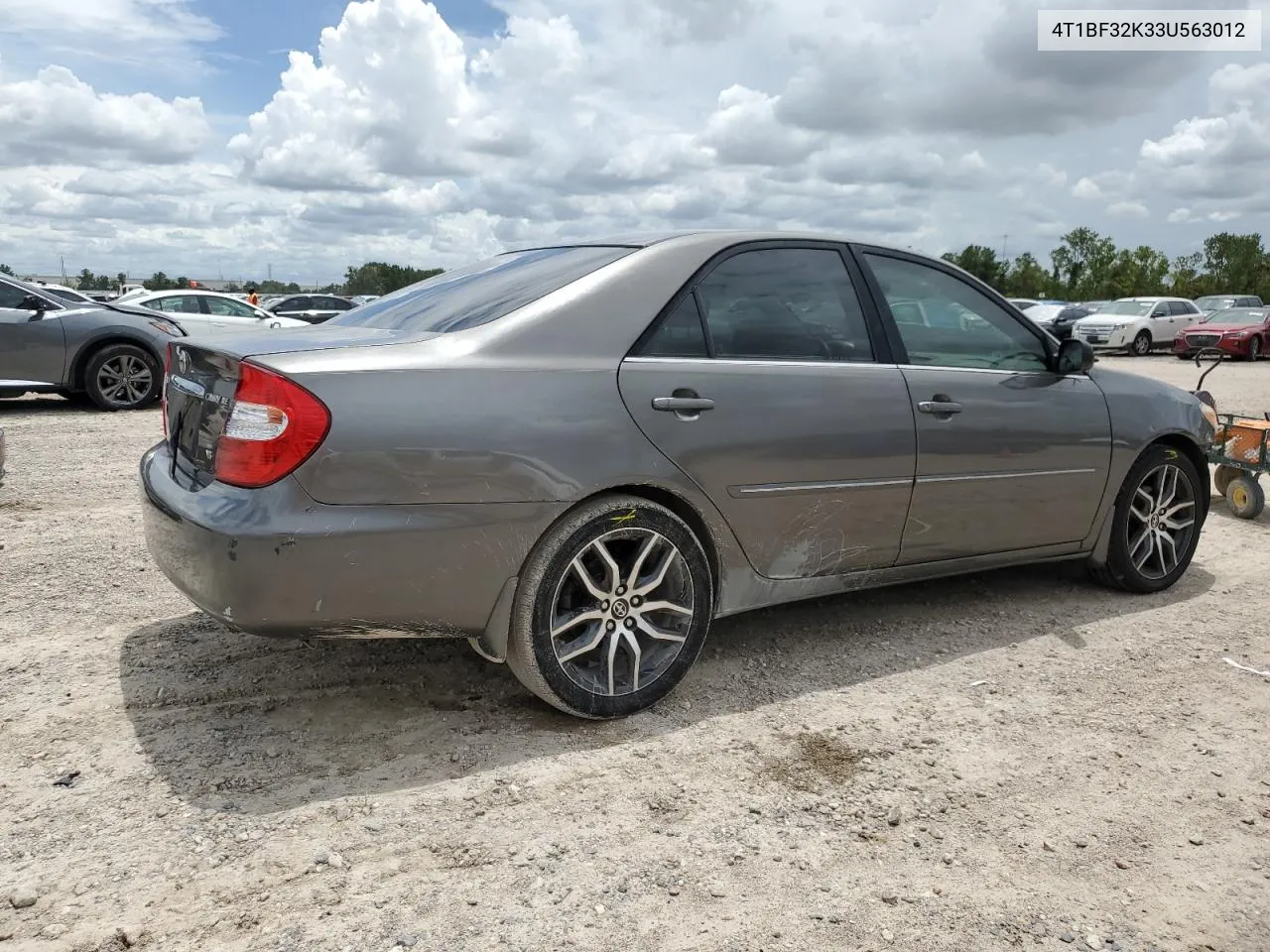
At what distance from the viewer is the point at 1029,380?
4.30m

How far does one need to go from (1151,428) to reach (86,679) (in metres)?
4.58

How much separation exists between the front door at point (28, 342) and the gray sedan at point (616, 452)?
7.78 meters

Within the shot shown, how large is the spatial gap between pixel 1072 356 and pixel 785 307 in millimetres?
1485

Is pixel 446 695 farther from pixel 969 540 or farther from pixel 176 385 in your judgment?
pixel 969 540

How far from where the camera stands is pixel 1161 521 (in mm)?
4910

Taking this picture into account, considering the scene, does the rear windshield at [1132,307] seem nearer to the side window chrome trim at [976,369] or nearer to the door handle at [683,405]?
the side window chrome trim at [976,369]

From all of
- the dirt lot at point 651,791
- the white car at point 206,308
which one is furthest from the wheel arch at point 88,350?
the dirt lot at point 651,791

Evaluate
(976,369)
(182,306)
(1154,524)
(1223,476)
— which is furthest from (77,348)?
(1223,476)

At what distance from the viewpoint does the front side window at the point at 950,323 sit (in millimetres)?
4008

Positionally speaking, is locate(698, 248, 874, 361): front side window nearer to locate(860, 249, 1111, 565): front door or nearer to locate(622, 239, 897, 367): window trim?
locate(622, 239, 897, 367): window trim

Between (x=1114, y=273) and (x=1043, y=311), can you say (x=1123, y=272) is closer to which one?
(x=1114, y=273)

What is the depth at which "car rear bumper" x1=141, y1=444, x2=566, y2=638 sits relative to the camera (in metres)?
2.73

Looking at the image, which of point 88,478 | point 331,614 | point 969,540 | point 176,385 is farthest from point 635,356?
point 88,478

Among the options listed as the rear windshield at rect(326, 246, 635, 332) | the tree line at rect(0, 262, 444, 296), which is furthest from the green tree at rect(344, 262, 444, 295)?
the rear windshield at rect(326, 246, 635, 332)
